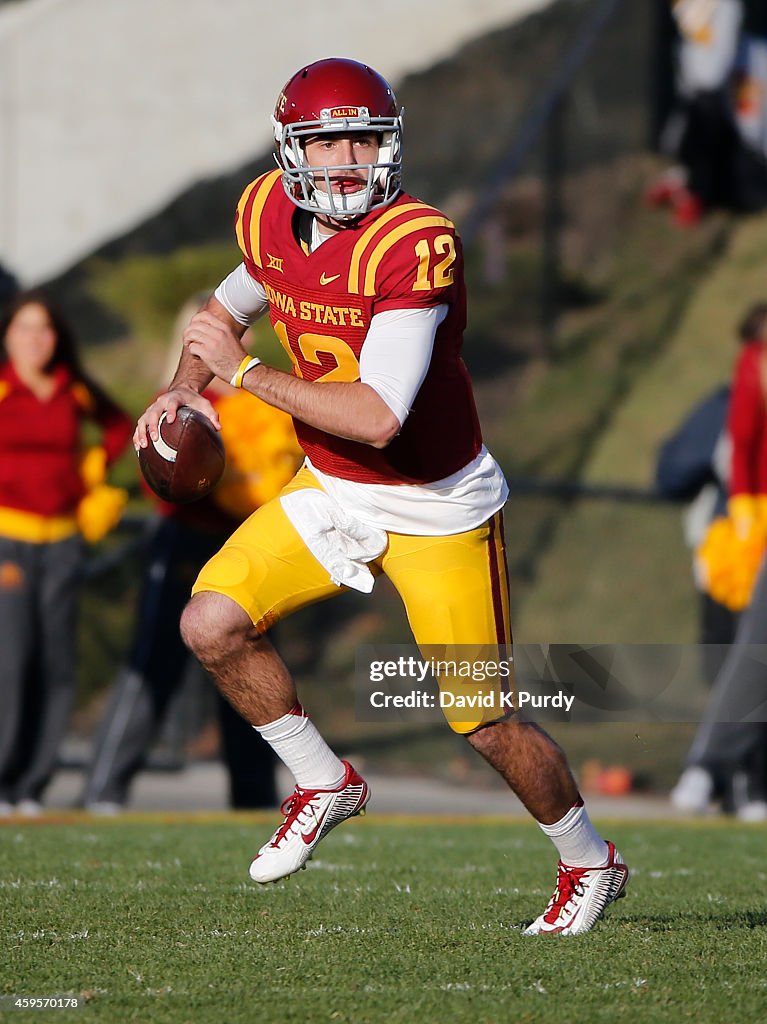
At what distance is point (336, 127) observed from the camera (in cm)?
400

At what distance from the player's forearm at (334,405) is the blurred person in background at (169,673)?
316 centimetres

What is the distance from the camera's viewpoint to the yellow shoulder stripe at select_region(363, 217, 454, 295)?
3.89 metres

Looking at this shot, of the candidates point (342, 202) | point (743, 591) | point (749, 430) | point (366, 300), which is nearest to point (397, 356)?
point (366, 300)

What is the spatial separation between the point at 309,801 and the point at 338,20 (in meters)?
11.3

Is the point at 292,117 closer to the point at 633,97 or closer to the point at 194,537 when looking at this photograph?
the point at 194,537

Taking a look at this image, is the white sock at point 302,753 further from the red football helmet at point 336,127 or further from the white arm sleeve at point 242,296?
the red football helmet at point 336,127

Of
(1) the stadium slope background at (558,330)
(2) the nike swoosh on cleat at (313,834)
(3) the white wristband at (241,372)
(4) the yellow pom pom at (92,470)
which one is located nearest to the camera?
(3) the white wristband at (241,372)

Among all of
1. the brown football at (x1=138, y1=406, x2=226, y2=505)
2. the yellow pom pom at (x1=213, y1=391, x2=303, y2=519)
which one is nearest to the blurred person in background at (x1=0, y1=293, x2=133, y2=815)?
the yellow pom pom at (x1=213, y1=391, x2=303, y2=519)

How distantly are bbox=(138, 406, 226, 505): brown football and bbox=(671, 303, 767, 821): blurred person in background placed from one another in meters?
3.71

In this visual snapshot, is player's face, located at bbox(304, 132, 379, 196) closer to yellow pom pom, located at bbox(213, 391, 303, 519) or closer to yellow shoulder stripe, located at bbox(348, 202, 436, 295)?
yellow shoulder stripe, located at bbox(348, 202, 436, 295)

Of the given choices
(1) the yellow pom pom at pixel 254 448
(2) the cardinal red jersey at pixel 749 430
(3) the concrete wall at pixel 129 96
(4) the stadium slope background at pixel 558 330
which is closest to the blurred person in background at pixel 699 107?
(4) the stadium slope background at pixel 558 330

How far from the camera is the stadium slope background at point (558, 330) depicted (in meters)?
10.7

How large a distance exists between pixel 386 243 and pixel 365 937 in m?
1.61

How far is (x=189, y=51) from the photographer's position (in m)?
14.0
